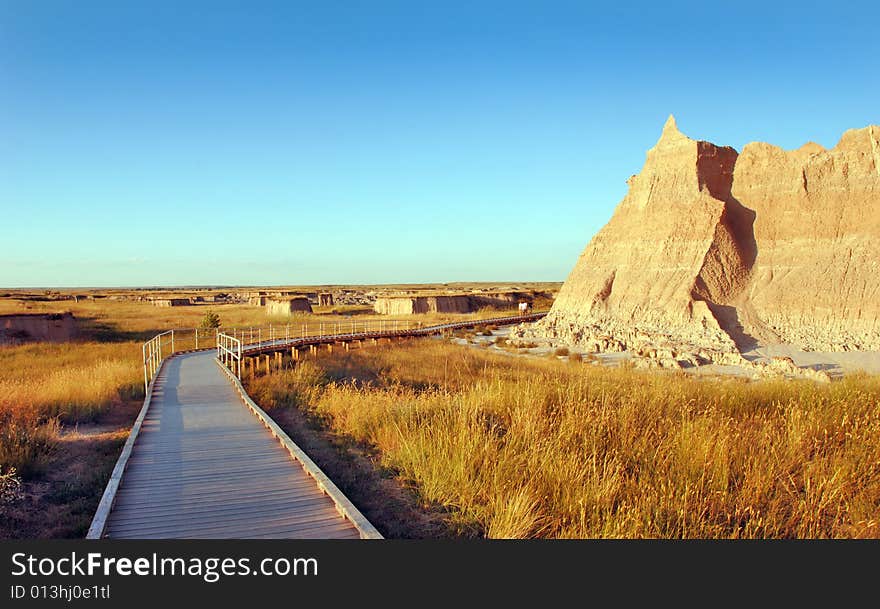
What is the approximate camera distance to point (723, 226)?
26.0m

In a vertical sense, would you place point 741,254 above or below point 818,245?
below

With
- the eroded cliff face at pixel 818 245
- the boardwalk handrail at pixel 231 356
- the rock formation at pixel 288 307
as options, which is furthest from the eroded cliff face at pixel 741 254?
the rock formation at pixel 288 307

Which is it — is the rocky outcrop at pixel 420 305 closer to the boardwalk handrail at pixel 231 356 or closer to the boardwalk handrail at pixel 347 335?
the boardwalk handrail at pixel 347 335

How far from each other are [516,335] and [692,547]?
1103 inches

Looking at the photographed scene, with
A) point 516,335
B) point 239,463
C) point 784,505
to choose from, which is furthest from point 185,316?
point 784,505

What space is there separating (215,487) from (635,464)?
479 cm

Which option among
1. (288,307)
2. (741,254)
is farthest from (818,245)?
(288,307)

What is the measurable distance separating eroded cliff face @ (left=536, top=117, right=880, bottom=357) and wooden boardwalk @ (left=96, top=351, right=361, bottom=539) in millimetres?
19803

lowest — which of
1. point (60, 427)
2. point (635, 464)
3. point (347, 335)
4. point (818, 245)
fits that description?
point (60, 427)

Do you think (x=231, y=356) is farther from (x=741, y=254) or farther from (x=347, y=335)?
(x=741, y=254)

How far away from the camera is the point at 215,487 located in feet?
20.0

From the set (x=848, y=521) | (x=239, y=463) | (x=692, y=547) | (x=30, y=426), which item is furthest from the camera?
(x=30, y=426)

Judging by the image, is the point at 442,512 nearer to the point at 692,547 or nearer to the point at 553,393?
the point at 692,547

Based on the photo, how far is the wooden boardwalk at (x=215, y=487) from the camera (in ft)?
16.3
